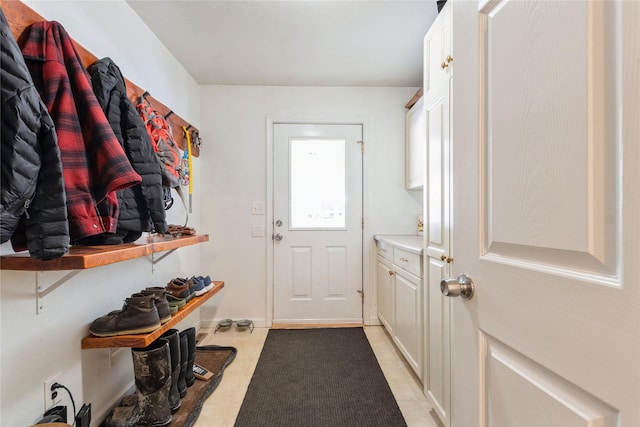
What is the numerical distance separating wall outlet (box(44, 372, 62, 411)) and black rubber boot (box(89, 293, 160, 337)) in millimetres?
194

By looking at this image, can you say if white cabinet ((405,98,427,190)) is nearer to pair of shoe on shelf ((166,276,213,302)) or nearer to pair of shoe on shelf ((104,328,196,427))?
pair of shoe on shelf ((166,276,213,302))

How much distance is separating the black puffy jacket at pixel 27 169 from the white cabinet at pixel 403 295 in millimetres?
1642

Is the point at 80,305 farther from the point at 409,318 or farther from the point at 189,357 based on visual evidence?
the point at 409,318

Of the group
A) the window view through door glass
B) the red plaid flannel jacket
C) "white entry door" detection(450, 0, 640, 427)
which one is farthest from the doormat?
"white entry door" detection(450, 0, 640, 427)

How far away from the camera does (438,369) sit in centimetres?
144

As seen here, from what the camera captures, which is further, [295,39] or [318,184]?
[318,184]

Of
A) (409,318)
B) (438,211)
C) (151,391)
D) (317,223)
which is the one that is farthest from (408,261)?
(151,391)

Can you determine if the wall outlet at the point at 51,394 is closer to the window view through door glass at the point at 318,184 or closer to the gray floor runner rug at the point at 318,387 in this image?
the gray floor runner rug at the point at 318,387

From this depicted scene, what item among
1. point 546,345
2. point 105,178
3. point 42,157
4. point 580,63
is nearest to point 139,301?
point 105,178

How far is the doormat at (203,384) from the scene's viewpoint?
58.0 inches

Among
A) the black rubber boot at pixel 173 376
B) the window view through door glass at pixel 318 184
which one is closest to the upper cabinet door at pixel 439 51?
the window view through door glass at pixel 318 184

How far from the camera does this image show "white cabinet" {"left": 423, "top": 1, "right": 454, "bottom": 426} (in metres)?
1.34

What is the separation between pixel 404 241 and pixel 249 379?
58.4 inches

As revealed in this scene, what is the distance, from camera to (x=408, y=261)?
74.5 inches
